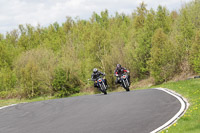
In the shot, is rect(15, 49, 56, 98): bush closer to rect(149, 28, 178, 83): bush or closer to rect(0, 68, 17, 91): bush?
rect(0, 68, 17, 91): bush

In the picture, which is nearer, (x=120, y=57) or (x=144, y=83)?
(x=144, y=83)

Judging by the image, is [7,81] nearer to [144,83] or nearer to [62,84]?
[62,84]

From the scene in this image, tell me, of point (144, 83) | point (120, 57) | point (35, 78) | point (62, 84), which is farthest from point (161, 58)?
point (35, 78)

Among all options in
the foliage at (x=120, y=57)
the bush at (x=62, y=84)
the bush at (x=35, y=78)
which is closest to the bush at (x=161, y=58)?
the foliage at (x=120, y=57)

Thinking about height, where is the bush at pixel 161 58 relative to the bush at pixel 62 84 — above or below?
above

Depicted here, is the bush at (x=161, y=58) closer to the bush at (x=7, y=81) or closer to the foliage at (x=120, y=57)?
the foliage at (x=120, y=57)

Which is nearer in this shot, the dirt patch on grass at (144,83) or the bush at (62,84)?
the dirt patch on grass at (144,83)

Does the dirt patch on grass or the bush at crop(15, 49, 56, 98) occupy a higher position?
the bush at crop(15, 49, 56, 98)

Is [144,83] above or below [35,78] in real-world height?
below

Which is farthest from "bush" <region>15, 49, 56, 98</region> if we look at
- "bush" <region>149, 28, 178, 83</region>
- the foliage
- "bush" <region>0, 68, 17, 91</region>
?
"bush" <region>149, 28, 178, 83</region>

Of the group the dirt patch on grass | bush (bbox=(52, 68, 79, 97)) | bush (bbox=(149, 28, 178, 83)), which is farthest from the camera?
bush (bbox=(52, 68, 79, 97))

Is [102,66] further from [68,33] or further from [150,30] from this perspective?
[68,33]

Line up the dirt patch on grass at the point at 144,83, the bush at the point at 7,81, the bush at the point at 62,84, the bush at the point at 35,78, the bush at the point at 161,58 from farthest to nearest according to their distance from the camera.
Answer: the bush at the point at 7,81 < the bush at the point at 35,78 < the bush at the point at 62,84 < the dirt patch on grass at the point at 144,83 < the bush at the point at 161,58

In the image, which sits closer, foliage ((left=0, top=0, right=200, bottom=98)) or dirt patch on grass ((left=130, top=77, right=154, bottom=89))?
foliage ((left=0, top=0, right=200, bottom=98))
